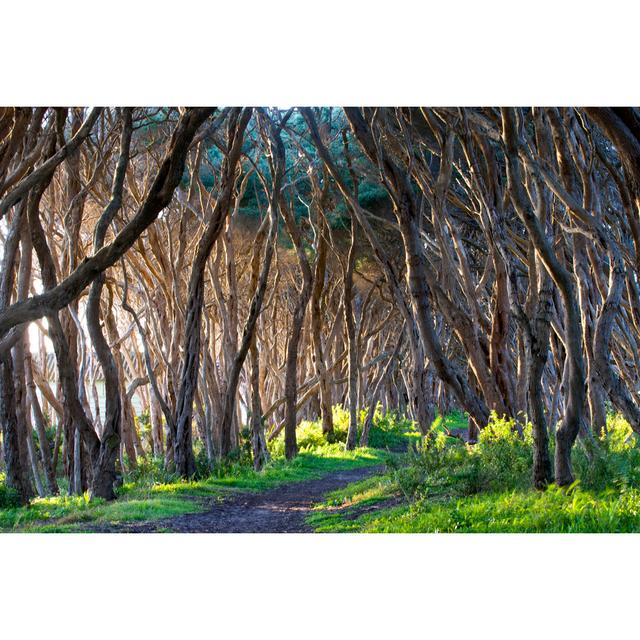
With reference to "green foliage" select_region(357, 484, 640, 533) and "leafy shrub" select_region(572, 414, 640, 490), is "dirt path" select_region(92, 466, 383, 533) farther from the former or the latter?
"leafy shrub" select_region(572, 414, 640, 490)

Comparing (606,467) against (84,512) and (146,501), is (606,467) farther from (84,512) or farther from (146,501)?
(84,512)

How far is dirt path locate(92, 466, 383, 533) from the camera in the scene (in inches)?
247

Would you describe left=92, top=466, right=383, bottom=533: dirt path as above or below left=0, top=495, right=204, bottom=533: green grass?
below

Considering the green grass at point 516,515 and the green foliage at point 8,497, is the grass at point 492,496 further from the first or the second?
the green foliage at point 8,497

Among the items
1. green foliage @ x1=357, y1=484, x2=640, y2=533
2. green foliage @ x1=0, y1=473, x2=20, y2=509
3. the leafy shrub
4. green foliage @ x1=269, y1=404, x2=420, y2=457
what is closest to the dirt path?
green foliage @ x1=357, y1=484, x2=640, y2=533

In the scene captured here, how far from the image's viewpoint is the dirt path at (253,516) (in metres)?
6.27

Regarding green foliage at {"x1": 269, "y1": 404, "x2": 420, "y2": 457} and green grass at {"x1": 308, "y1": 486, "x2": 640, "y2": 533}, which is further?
green foliage at {"x1": 269, "y1": 404, "x2": 420, "y2": 457}

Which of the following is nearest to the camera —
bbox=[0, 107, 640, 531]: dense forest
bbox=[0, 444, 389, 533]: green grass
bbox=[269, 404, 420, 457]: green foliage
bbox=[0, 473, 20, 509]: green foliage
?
bbox=[0, 107, 640, 531]: dense forest

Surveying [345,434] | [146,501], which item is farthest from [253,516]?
[345,434]

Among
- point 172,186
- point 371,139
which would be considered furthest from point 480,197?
point 172,186

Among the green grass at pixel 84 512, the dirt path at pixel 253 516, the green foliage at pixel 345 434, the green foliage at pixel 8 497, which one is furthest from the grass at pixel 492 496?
the green foliage at pixel 345 434

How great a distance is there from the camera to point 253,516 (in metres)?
7.14

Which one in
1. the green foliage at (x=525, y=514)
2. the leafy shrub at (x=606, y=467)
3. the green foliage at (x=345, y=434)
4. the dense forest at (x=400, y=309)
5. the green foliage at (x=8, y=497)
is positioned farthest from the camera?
the green foliage at (x=345, y=434)

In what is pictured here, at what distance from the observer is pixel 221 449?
11266mm
